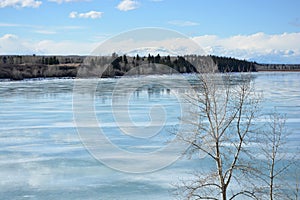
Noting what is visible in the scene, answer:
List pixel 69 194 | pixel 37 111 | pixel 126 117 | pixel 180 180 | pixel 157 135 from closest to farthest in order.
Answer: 1. pixel 69 194
2. pixel 180 180
3. pixel 157 135
4. pixel 126 117
5. pixel 37 111

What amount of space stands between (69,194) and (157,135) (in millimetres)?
5505

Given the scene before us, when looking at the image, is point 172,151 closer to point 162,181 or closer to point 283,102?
point 162,181

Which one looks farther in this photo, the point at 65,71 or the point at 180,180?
the point at 65,71

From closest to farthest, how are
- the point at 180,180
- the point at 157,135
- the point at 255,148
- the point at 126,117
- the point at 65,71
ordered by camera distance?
the point at 180,180 < the point at 255,148 < the point at 157,135 < the point at 126,117 < the point at 65,71

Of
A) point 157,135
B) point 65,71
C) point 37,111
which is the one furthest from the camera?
point 65,71

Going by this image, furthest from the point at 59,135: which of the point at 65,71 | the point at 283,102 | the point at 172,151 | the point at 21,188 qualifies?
the point at 65,71

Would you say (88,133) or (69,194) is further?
(88,133)

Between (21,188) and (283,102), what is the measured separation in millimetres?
14282

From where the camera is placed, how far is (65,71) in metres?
56.1

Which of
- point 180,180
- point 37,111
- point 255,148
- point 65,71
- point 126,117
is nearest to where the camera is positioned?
point 180,180

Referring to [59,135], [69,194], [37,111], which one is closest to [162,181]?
[69,194]

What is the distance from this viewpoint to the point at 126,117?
1617 centimetres

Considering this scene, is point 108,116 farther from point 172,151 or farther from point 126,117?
point 172,151

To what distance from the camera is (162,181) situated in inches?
335
